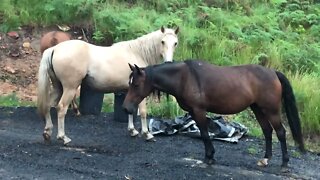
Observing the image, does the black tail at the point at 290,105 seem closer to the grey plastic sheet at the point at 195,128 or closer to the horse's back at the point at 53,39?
the grey plastic sheet at the point at 195,128

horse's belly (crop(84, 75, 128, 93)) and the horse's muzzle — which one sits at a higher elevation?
the horse's muzzle

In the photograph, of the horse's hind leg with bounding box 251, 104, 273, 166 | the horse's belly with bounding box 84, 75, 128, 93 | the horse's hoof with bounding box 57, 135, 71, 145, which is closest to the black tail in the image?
the horse's hind leg with bounding box 251, 104, 273, 166

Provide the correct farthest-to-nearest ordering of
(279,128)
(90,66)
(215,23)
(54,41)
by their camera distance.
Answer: (215,23), (54,41), (90,66), (279,128)

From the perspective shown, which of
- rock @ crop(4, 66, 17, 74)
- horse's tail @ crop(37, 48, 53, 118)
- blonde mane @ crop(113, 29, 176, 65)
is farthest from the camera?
rock @ crop(4, 66, 17, 74)

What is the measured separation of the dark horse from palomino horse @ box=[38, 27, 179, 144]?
1.23m

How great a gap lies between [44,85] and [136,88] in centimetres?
148

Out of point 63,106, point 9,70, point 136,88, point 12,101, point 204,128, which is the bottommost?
point 12,101

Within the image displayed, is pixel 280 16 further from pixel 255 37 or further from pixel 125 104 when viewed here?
pixel 125 104

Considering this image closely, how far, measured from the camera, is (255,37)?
1445cm

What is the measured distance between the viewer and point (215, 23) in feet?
50.2

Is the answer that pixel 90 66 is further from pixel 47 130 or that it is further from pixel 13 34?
pixel 13 34

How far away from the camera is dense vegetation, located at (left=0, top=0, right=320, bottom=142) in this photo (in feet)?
44.8

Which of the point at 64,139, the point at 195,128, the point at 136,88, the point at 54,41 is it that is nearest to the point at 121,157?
the point at 136,88

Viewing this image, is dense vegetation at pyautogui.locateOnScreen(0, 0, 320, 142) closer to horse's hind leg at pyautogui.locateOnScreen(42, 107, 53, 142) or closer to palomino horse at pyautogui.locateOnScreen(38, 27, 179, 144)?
palomino horse at pyautogui.locateOnScreen(38, 27, 179, 144)
